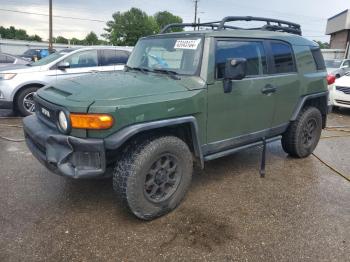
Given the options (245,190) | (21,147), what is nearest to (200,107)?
(245,190)

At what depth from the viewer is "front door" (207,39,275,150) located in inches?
139

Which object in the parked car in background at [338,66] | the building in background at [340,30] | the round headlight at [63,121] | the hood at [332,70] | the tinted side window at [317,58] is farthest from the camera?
the building in background at [340,30]

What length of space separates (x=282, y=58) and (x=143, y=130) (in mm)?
2430

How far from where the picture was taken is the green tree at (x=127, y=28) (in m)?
60.8

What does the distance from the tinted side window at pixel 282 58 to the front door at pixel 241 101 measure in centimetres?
23

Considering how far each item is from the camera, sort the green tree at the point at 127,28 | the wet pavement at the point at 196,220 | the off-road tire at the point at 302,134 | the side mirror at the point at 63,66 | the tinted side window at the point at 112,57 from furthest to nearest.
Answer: the green tree at the point at 127,28, the tinted side window at the point at 112,57, the side mirror at the point at 63,66, the off-road tire at the point at 302,134, the wet pavement at the point at 196,220

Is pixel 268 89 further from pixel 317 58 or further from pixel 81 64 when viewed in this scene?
pixel 81 64

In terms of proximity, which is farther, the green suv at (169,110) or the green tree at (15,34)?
the green tree at (15,34)

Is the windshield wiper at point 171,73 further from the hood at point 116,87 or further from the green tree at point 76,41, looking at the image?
the green tree at point 76,41

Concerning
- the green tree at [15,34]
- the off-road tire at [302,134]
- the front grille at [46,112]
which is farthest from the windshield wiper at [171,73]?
the green tree at [15,34]

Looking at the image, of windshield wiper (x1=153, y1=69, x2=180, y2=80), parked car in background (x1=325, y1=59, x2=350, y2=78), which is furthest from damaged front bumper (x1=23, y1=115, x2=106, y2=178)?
parked car in background (x1=325, y1=59, x2=350, y2=78)

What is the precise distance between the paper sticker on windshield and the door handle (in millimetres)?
1051

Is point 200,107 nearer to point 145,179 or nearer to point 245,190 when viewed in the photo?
point 145,179

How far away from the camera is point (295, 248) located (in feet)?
9.23
